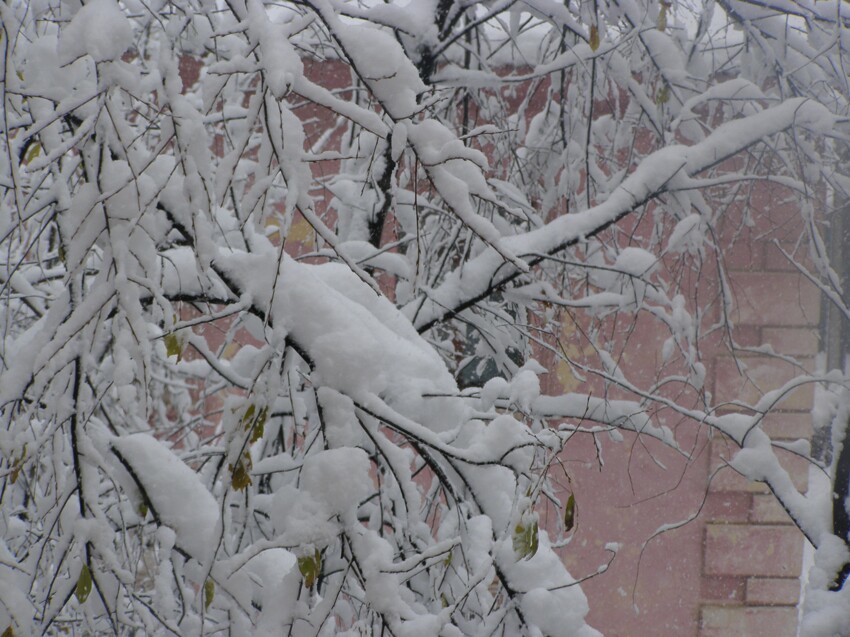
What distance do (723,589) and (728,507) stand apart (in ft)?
1.79

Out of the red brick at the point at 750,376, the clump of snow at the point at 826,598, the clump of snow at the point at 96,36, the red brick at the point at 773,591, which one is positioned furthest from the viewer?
the red brick at the point at 773,591

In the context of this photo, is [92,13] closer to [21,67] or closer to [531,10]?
[21,67]

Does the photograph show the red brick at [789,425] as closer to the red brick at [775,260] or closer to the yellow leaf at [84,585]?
the red brick at [775,260]

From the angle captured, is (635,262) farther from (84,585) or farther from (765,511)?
(765,511)


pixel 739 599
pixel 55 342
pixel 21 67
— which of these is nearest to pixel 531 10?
pixel 21 67

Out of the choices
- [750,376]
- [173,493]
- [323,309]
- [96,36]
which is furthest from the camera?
[750,376]

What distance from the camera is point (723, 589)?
173 inches

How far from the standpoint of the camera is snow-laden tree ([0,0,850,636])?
80 centimetres

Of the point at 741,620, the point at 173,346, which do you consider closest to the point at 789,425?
the point at 741,620

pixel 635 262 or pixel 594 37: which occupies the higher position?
pixel 594 37

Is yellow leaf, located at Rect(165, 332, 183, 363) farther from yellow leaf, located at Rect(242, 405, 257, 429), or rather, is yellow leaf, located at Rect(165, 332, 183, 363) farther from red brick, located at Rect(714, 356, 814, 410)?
red brick, located at Rect(714, 356, 814, 410)

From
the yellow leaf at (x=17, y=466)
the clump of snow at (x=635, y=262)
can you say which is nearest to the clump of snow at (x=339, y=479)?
the yellow leaf at (x=17, y=466)

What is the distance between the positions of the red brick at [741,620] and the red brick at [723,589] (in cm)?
5

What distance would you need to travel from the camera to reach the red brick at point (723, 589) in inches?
173
